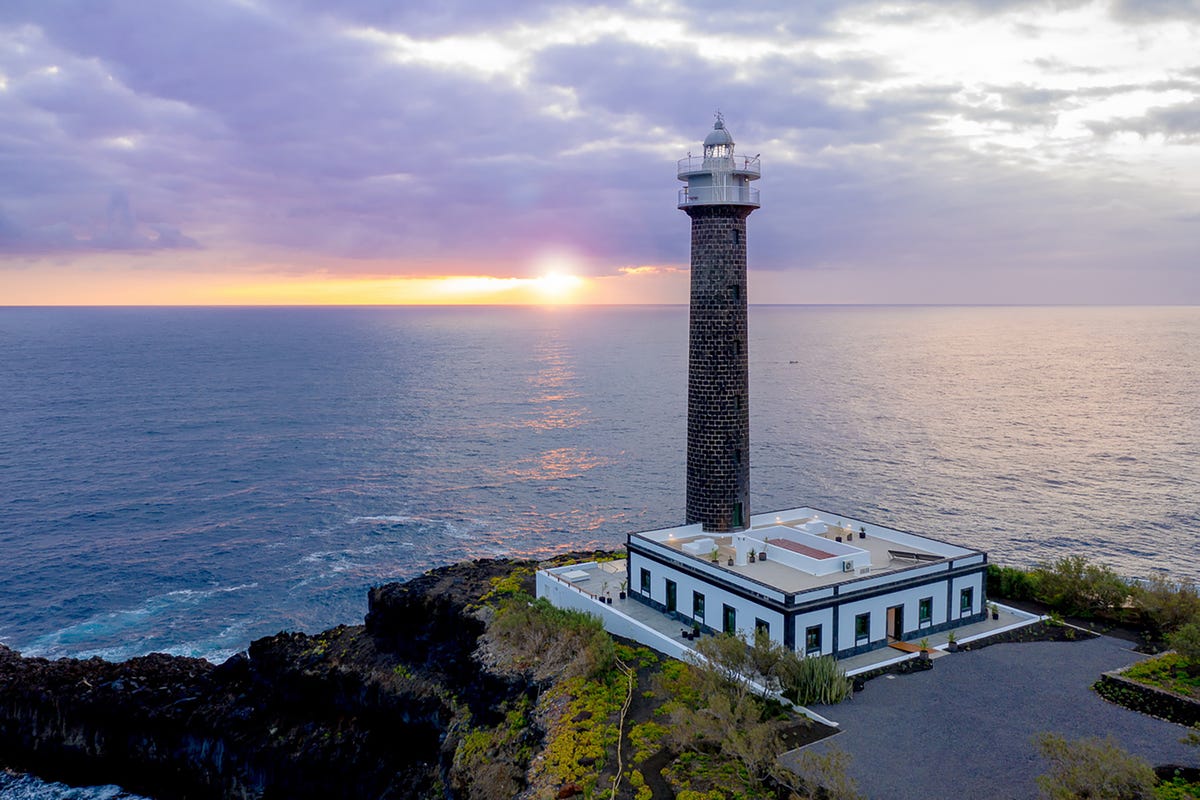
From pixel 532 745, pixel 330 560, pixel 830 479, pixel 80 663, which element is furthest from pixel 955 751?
pixel 830 479

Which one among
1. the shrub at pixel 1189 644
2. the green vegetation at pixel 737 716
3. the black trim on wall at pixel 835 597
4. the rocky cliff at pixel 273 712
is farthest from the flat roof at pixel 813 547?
the rocky cliff at pixel 273 712

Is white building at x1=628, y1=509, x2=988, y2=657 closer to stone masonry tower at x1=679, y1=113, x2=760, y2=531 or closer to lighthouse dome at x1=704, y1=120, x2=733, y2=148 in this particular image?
stone masonry tower at x1=679, y1=113, x2=760, y2=531

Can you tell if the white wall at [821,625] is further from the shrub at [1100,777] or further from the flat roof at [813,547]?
the shrub at [1100,777]

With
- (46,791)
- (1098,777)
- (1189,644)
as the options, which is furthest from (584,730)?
(46,791)

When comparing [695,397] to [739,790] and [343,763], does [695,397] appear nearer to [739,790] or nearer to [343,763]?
[739,790]

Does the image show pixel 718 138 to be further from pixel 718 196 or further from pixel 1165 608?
pixel 1165 608

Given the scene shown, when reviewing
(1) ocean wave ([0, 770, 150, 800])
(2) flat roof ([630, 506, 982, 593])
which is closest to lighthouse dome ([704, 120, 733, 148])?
(2) flat roof ([630, 506, 982, 593])
